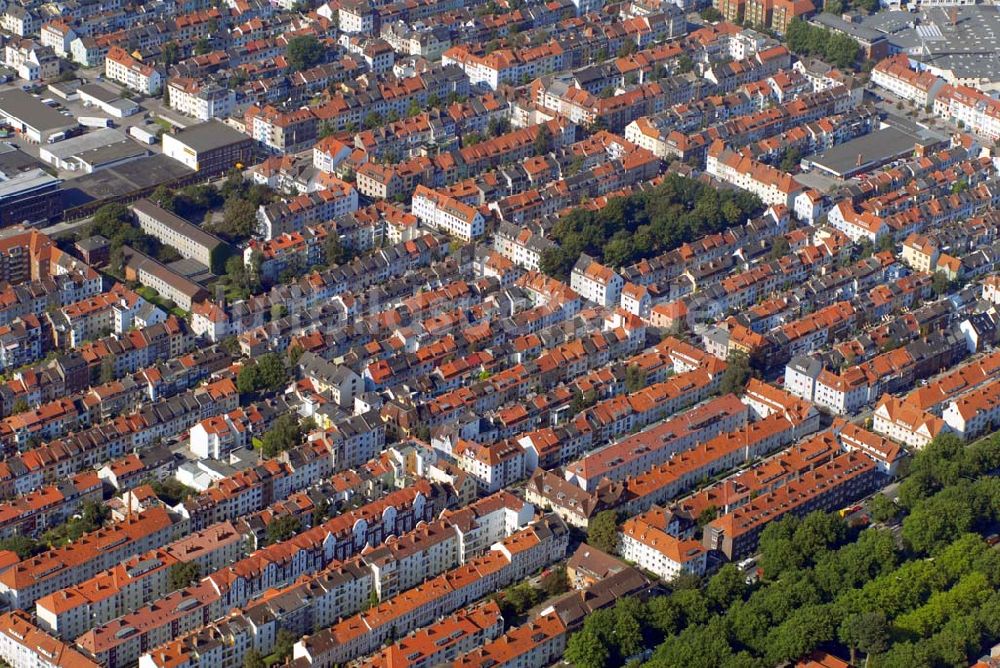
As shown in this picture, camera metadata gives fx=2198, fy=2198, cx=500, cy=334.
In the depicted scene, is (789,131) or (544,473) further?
(789,131)

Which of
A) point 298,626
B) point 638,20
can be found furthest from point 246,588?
point 638,20

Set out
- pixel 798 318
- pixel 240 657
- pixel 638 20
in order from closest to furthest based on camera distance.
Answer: pixel 240 657, pixel 798 318, pixel 638 20

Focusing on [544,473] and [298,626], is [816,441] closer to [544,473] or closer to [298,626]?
[544,473]

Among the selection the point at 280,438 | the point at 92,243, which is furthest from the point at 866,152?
the point at 280,438

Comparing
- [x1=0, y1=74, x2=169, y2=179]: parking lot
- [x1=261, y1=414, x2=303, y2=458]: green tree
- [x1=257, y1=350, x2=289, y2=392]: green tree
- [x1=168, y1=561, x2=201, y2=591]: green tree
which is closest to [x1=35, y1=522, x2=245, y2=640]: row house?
[x1=168, y1=561, x2=201, y2=591]: green tree

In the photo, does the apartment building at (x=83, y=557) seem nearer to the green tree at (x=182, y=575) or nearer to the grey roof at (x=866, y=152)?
the green tree at (x=182, y=575)

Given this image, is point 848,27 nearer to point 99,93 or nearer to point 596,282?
point 596,282
